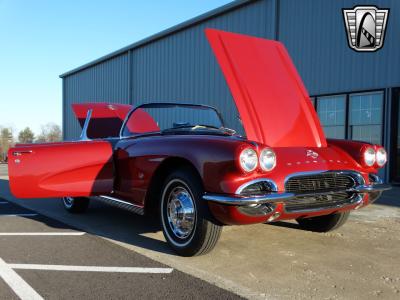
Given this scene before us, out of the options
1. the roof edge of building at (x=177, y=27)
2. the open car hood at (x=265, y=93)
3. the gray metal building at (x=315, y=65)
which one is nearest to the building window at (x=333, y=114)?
the gray metal building at (x=315, y=65)

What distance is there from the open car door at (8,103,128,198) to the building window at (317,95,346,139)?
797 cm

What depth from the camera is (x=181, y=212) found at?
13.4ft

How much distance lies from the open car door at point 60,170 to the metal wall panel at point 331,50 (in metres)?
7.74

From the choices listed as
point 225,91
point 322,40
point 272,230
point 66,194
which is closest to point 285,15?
point 322,40

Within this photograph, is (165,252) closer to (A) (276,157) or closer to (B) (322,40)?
(A) (276,157)

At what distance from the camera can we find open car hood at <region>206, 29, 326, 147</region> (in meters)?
4.29

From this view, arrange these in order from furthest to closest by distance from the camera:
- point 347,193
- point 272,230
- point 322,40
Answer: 1. point 322,40
2. point 272,230
3. point 347,193

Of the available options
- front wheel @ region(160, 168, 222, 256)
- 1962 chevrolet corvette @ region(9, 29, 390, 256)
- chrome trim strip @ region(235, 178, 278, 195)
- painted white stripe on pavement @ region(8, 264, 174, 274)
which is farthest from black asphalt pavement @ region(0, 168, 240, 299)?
chrome trim strip @ region(235, 178, 278, 195)

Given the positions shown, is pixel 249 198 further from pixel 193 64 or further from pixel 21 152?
pixel 193 64

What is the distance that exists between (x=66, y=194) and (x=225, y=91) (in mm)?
9919

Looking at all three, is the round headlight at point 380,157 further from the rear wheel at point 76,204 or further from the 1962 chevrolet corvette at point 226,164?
the rear wheel at point 76,204

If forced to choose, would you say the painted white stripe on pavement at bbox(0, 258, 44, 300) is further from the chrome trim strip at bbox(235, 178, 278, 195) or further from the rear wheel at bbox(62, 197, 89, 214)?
the rear wheel at bbox(62, 197, 89, 214)

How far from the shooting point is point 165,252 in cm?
425

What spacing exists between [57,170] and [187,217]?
1.68 m
